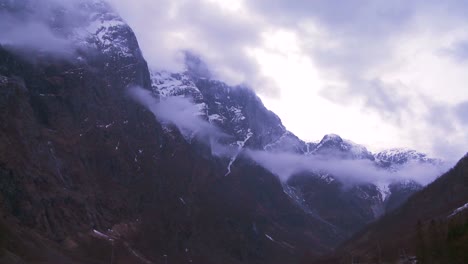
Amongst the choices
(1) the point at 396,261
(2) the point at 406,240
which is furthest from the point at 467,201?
(1) the point at 396,261

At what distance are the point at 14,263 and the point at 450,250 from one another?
77.6 m

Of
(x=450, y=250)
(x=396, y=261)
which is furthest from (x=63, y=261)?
(x=450, y=250)

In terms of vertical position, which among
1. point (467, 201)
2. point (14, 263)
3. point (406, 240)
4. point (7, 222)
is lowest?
point (14, 263)

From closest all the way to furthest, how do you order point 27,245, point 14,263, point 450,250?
point 450,250 < point 14,263 < point 27,245

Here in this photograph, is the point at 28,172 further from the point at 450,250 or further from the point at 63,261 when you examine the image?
the point at 450,250

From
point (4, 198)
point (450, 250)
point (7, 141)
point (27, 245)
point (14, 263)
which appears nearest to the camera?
point (450, 250)

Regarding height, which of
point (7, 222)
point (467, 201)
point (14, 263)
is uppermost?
point (467, 201)

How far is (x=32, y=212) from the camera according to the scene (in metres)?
188

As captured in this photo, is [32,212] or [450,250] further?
[32,212]

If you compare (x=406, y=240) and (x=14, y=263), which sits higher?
(x=406, y=240)

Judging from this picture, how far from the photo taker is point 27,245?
15462 cm

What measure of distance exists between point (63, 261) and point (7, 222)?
18153 millimetres

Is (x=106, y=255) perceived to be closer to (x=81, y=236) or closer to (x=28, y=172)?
(x=81, y=236)

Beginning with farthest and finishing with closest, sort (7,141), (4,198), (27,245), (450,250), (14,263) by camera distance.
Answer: (7,141), (4,198), (27,245), (14,263), (450,250)
